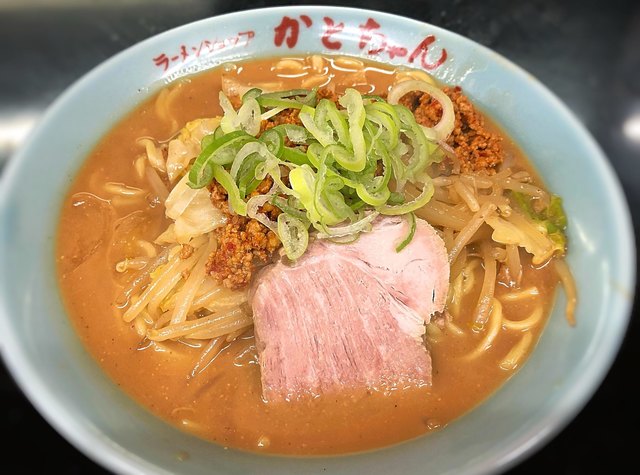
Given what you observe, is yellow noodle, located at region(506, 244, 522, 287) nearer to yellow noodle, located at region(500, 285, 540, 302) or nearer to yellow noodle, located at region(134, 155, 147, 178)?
yellow noodle, located at region(500, 285, 540, 302)

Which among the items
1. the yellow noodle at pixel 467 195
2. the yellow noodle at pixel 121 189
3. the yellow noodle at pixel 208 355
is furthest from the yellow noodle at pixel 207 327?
the yellow noodle at pixel 467 195

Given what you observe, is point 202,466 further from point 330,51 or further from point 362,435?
point 330,51

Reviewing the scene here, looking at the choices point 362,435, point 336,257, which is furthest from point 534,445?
point 336,257

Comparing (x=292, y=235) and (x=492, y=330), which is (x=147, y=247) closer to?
Result: (x=292, y=235)

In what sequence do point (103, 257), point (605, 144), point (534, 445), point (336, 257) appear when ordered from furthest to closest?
point (605, 144) < point (103, 257) < point (336, 257) < point (534, 445)

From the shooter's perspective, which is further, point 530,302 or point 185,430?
point 530,302

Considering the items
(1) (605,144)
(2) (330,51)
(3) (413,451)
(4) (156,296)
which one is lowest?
(3) (413,451)

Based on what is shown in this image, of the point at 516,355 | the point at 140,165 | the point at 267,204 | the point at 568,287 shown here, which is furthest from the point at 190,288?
the point at 568,287
